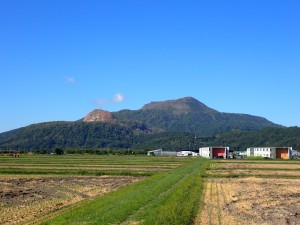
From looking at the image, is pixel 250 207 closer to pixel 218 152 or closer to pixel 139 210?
pixel 139 210

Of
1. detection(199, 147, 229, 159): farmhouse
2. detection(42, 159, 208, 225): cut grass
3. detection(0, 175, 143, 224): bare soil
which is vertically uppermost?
detection(199, 147, 229, 159): farmhouse

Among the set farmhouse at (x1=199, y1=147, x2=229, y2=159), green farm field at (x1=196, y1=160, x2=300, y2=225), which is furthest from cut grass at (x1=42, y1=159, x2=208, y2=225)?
farmhouse at (x1=199, y1=147, x2=229, y2=159)

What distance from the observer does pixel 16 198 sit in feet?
95.4

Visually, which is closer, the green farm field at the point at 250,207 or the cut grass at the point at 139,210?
the cut grass at the point at 139,210

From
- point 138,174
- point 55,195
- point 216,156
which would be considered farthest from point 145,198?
point 216,156

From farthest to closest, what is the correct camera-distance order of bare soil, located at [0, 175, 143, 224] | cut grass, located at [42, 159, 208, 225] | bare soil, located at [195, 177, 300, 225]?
bare soil, located at [0, 175, 143, 224], bare soil, located at [195, 177, 300, 225], cut grass, located at [42, 159, 208, 225]

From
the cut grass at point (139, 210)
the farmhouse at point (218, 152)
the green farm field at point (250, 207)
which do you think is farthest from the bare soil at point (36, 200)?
the farmhouse at point (218, 152)

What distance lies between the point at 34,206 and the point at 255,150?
153 meters

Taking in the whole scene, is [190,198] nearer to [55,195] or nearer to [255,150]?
[55,195]

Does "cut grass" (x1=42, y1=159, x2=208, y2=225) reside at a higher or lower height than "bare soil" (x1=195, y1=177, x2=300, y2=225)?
higher

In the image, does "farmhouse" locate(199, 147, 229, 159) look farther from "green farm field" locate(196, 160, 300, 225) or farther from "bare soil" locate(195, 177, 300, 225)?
"bare soil" locate(195, 177, 300, 225)

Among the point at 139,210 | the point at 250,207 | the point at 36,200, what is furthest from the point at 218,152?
the point at 139,210

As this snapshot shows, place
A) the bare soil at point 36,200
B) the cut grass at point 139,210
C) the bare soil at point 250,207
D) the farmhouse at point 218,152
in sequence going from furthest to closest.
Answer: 1. the farmhouse at point 218,152
2. the bare soil at point 36,200
3. the bare soil at point 250,207
4. the cut grass at point 139,210

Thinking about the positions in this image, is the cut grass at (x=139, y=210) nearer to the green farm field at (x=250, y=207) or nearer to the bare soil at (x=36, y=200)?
the green farm field at (x=250, y=207)
